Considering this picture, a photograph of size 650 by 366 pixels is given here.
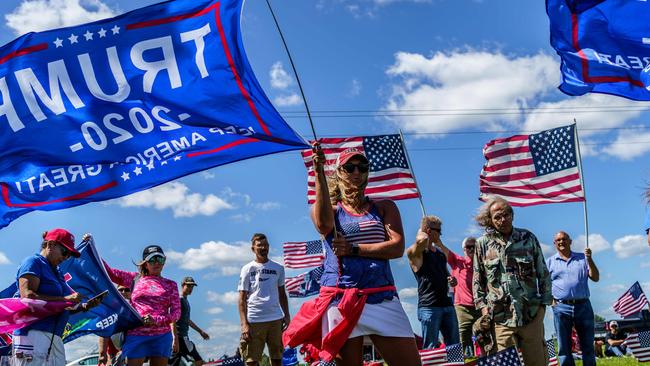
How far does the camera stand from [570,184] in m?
13.6

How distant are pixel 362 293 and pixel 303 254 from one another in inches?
878

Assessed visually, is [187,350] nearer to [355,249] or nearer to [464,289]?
[464,289]

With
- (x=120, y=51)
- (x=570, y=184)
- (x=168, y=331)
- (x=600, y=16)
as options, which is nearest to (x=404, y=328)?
(x=120, y=51)

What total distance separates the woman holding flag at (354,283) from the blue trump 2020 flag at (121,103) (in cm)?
170

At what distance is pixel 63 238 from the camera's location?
6.90m

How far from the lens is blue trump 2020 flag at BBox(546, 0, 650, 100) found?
8094 millimetres

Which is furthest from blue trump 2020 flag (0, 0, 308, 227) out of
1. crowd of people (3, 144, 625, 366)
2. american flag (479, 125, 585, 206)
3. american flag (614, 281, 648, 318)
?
american flag (614, 281, 648, 318)

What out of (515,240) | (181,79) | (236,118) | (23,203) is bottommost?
(515,240)

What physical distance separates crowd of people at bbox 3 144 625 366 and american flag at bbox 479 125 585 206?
153 inches

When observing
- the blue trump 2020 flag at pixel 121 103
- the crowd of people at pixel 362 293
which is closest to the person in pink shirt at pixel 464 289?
the crowd of people at pixel 362 293

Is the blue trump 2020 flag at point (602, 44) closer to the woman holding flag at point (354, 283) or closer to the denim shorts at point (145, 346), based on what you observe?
the woman holding flag at point (354, 283)

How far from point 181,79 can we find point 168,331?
363cm

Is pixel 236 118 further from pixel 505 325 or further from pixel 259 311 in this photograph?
pixel 259 311

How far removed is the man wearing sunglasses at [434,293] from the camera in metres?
9.77
